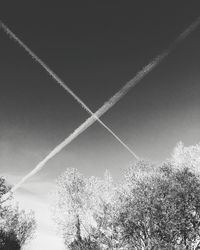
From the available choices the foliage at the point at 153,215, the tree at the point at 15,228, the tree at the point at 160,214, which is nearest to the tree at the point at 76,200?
the tree at the point at 15,228

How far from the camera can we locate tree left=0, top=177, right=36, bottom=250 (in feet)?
188

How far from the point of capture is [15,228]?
67125 millimetres

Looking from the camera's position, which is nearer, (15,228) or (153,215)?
(153,215)

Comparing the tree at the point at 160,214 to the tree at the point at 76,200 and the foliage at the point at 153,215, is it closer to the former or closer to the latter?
the foliage at the point at 153,215

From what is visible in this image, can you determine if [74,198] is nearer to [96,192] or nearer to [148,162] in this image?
[96,192]

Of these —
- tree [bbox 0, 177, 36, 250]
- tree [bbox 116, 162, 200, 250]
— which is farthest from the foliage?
tree [bbox 0, 177, 36, 250]

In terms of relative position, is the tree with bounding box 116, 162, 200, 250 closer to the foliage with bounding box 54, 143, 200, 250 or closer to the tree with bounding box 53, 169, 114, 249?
the foliage with bounding box 54, 143, 200, 250

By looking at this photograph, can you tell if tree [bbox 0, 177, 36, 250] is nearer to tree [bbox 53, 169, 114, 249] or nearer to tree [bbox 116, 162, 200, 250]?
tree [bbox 53, 169, 114, 249]

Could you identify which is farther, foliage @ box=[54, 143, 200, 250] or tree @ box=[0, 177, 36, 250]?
tree @ box=[0, 177, 36, 250]

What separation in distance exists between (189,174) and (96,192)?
22834 mm

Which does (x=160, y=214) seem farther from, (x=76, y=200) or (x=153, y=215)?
(x=76, y=200)

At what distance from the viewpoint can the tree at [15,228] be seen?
188ft

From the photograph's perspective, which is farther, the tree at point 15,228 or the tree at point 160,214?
the tree at point 15,228

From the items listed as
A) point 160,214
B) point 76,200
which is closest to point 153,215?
point 160,214
